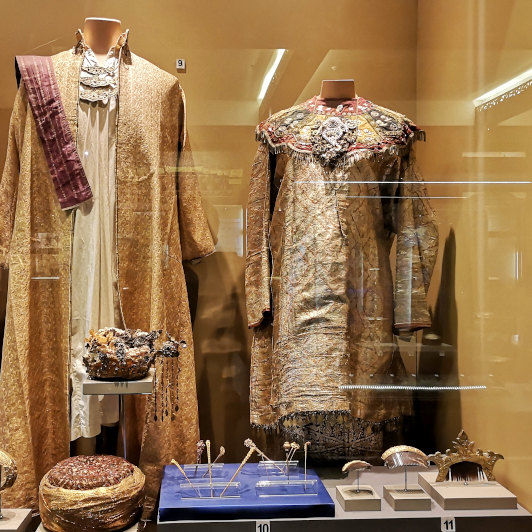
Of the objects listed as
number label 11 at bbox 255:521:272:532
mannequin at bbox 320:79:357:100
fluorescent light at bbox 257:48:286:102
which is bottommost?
number label 11 at bbox 255:521:272:532

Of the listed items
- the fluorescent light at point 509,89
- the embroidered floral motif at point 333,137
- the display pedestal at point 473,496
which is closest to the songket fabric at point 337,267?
the embroidered floral motif at point 333,137

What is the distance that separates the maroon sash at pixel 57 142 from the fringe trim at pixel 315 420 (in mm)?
1012

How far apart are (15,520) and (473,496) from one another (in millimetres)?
1334

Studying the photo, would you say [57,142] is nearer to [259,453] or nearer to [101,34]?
[101,34]

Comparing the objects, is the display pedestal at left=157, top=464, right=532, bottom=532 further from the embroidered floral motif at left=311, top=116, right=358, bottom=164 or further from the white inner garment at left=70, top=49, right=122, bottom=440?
the embroidered floral motif at left=311, top=116, right=358, bottom=164

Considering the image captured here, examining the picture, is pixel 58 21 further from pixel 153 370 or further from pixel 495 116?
pixel 495 116

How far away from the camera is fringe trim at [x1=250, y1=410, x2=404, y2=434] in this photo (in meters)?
2.44

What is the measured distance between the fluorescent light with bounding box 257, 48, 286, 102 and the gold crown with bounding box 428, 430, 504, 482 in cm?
150

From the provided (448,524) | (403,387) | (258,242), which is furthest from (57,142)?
(448,524)

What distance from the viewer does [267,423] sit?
2.64 m

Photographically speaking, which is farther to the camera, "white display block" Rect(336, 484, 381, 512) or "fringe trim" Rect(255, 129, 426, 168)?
"fringe trim" Rect(255, 129, 426, 168)

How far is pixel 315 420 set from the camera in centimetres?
247

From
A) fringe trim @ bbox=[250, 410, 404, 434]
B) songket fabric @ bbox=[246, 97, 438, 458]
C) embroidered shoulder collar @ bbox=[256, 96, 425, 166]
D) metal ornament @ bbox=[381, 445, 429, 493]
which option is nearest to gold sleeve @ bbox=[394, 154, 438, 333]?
songket fabric @ bbox=[246, 97, 438, 458]

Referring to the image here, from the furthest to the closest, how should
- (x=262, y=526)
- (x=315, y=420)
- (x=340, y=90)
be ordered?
(x=340, y=90) < (x=315, y=420) < (x=262, y=526)
